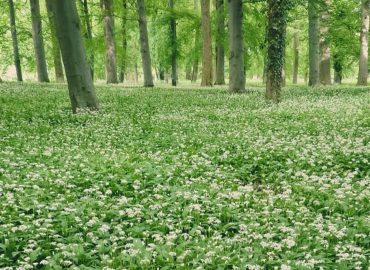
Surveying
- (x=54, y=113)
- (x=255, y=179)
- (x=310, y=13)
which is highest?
(x=310, y=13)

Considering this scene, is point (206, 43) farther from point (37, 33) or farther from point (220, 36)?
point (37, 33)

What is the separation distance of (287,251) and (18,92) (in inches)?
796

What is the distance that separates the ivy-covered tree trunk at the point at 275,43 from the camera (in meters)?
18.5

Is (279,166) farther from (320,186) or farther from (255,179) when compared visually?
(320,186)

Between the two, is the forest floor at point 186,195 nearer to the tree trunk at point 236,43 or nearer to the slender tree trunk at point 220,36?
the tree trunk at point 236,43

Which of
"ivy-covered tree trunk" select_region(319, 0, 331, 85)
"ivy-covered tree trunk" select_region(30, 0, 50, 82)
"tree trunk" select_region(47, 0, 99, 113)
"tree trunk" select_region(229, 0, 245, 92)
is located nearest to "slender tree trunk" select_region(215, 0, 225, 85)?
"tree trunk" select_region(229, 0, 245, 92)

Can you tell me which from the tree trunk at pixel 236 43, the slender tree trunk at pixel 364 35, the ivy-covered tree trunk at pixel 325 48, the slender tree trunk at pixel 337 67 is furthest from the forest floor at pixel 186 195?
the slender tree trunk at pixel 337 67

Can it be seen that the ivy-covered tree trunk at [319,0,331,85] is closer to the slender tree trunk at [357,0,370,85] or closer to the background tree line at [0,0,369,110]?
the background tree line at [0,0,369,110]

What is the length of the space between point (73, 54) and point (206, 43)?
1918 centimetres

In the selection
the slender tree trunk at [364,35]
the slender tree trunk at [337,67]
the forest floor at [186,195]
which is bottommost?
the forest floor at [186,195]

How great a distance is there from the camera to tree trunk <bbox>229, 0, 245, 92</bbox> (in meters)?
23.6

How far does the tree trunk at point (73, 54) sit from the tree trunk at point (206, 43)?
727 inches

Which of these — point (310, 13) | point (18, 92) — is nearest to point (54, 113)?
point (18, 92)

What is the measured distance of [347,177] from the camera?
25.0 ft
